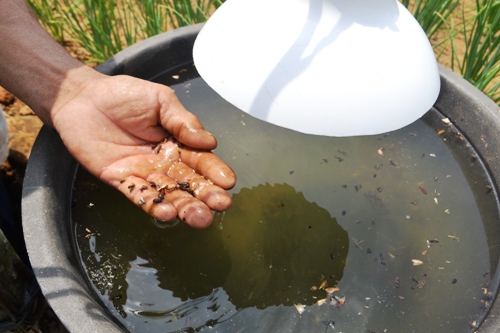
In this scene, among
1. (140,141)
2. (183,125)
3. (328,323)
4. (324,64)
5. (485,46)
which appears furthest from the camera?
(485,46)

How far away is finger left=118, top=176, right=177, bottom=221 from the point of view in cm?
102

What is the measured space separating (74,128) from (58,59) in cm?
26

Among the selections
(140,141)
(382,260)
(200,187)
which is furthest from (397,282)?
(140,141)

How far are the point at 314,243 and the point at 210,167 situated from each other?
1.18ft

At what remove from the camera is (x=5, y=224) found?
132 centimetres

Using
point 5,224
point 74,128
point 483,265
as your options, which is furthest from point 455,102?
point 5,224

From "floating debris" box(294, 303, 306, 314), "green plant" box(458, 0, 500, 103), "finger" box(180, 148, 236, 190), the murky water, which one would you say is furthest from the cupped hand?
"green plant" box(458, 0, 500, 103)

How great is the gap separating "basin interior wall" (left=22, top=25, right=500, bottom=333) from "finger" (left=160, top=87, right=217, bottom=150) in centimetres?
27

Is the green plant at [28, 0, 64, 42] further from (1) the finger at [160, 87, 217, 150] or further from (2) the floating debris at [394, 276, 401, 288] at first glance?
(2) the floating debris at [394, 276, 401, 288]

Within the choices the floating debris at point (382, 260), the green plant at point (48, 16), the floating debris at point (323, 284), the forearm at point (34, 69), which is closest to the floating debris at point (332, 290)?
the floating debris at point (323, 284)

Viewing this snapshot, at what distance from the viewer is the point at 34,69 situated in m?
1.19

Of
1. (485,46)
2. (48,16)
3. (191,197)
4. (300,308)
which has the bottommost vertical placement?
(48,16)

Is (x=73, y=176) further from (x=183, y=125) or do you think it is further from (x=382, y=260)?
(x=382, y=260)

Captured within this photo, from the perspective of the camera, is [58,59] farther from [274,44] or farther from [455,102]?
[455,102]
